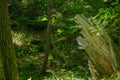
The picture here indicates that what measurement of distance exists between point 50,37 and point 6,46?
7.03m

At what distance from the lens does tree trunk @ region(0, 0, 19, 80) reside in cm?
659

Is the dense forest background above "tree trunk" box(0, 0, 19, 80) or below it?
below

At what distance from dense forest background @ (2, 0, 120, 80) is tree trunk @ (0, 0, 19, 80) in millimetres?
2834

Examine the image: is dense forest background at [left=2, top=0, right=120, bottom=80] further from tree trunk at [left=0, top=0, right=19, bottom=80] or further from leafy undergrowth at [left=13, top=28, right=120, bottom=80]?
tree trunk at [left=0, top=0, right=19, bottom=80]

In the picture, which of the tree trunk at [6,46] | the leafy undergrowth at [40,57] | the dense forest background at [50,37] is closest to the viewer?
the tree trunk at [6,46]

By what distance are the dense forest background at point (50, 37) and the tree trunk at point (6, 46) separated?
9.30 ft

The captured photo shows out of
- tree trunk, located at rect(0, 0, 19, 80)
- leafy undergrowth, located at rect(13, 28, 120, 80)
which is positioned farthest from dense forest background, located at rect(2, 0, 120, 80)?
tree trunk, located at rect(0, 0, 19, 80)

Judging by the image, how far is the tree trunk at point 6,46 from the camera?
6586 mm

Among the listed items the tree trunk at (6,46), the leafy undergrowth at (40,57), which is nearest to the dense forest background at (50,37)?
the leafy undergrowth at (40,57)

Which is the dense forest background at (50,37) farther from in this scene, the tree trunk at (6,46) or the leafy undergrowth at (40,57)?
the tree trunk at (6,46)

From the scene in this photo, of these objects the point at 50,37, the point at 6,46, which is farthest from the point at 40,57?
the point at 6,46

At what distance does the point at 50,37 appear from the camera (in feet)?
45.2

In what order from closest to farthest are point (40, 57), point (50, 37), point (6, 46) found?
1. point (6, 46)
2. point (50, 37)
3. point (40, 57)

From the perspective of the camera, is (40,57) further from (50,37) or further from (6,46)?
(6,46)
